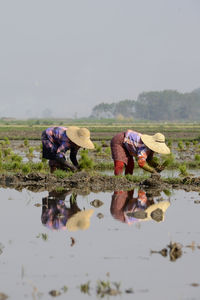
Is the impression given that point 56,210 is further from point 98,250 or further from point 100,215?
point 98,250

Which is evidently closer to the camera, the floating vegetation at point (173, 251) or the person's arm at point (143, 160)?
the floating vegetation at point (173, 251)

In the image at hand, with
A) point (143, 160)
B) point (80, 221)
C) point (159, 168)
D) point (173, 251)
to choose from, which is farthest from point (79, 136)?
point (173, 251)

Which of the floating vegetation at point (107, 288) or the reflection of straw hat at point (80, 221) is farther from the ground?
the floating vegetation at point (107, 288)

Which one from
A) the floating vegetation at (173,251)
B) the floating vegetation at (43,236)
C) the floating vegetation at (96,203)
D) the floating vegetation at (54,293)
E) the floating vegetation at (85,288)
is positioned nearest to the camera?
the floating vegetation at (54,293)

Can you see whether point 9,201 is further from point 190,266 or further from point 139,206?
point 190,266

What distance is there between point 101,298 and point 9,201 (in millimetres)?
5002

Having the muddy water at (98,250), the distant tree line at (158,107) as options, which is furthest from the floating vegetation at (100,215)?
the distant tree line at (158,107)

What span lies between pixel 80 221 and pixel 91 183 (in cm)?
390

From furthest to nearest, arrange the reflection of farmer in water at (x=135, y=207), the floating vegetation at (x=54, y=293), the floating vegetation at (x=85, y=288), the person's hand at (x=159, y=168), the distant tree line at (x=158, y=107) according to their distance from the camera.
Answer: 1. the distant tree line at (x=158, y=107)
2. the person's hand at (x=159, y=168)
3. the reflection of farmer in water at (x=135, y=207)
4. the floating vegetation at (x=85, y=288)
5. the floating vegetation at (x=54, y=293)

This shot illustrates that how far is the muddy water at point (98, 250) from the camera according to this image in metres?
4.84

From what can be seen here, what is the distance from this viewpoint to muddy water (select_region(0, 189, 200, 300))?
484cm

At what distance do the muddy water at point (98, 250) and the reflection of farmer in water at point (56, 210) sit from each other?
0.01 m

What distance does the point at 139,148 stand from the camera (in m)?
10.6

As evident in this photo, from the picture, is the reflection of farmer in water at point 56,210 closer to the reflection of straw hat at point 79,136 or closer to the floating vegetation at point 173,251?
the reflection of straw hat at point 79,136
